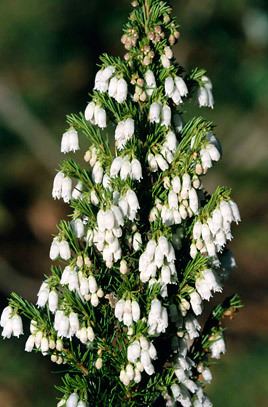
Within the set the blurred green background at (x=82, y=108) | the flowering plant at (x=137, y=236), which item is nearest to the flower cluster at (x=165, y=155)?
the flowering plant at (x=137, y=236)

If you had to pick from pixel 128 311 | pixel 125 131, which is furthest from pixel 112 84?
pixel 128 311

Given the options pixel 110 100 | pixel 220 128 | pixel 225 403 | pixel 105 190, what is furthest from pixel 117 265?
pixel 220 128

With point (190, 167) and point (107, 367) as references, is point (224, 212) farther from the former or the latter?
point (107, 367)

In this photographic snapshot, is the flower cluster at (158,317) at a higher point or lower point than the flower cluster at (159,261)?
lower

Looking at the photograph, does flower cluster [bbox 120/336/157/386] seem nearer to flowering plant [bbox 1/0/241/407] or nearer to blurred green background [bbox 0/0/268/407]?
flowering plant [bbox 1/0/241/407]

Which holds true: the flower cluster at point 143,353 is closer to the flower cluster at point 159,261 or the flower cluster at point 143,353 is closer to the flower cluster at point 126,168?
the flower cluster at point 159,261

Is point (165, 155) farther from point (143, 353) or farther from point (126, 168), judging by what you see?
point (143, 353)
